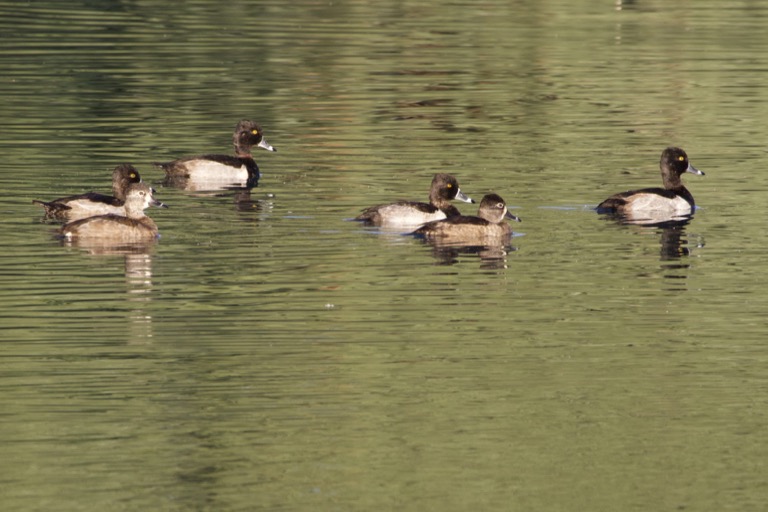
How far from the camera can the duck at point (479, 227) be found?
76.1 feet

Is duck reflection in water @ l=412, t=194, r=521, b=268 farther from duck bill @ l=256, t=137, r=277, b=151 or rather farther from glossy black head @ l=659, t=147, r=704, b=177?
duck bill @ l=256, t=137, r=277, b=151

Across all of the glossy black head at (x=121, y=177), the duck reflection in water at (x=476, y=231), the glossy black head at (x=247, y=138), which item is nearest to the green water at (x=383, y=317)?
the duck reflection in water at (x=476, y=231)

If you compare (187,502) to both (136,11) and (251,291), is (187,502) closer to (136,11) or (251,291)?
(251,291)

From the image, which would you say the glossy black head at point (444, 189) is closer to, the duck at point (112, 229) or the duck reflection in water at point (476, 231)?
the duck reflection in water at point (476, 231)

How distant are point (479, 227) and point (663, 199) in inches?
137

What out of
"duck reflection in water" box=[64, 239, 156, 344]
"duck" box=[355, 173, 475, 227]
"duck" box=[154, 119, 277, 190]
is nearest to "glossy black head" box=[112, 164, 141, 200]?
"duck" box=[154, 119, 277, 190]

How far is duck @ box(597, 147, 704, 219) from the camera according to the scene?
81.9 ft

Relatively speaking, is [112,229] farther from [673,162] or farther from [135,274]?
[673,162]

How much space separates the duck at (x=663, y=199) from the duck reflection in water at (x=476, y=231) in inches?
75.1

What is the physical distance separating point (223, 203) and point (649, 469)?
542 inches

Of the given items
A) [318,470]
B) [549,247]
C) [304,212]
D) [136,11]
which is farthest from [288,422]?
[136,11]

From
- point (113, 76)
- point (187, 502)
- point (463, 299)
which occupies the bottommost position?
point (187, 502)

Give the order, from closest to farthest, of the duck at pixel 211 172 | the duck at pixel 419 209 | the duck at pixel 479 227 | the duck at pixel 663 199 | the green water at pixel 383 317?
the green water at pixel 383 317 < the duck at pixel 479 227 < the duck at pixel 419 209 < the duck at pixel 663 199 < the duck at pixel 211 172

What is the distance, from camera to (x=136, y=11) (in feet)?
198
